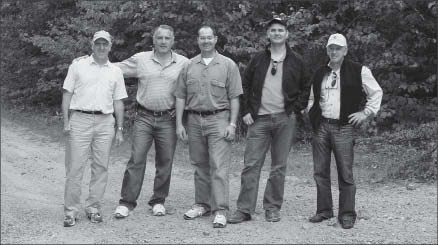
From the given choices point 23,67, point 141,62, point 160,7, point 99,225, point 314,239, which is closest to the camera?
point 314,239

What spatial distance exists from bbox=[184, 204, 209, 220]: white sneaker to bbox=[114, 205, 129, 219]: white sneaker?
61 cm

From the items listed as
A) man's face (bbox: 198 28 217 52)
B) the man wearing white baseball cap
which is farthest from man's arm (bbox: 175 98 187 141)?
the man wearing white baseball cap

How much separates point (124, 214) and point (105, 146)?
2.39 feet

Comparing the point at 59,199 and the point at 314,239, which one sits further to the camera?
the point at 59,199

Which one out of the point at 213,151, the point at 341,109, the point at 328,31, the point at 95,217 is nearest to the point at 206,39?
the point at 213,151

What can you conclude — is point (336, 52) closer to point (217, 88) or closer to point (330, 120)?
point (330, 120)

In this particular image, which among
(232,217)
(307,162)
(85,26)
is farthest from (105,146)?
(85,26)

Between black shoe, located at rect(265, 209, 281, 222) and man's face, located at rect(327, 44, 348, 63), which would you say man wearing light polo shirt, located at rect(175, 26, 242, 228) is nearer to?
black shoe, located at rect(265, 209, 281, 222)

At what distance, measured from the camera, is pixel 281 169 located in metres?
5.98

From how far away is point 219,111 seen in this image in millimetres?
5934

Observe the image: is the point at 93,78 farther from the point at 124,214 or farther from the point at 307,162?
the point at 307,162

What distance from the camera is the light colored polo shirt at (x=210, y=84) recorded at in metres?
5.88

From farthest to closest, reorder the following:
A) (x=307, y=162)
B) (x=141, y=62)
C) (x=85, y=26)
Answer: (x=85, y=26) → (x=307, y=162) → (x=141, y=62)

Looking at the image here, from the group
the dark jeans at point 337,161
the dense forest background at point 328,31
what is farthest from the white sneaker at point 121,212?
the dense forest background at point 328,31
